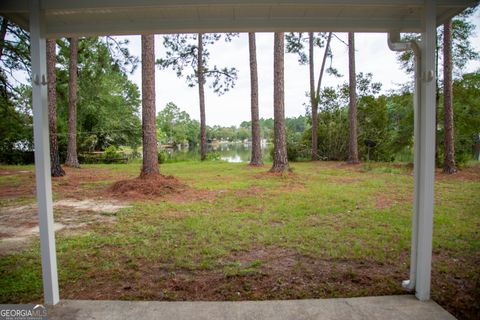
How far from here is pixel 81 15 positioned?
2.27 meters

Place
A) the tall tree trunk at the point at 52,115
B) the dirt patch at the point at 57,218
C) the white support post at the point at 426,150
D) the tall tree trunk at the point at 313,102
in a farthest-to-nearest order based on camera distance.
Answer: the tall tree trunk at the point at 313,102 < the tall tree trunk at the point at 52,115 < the dirt patch at the point at 57,218 < the white support post at the point at 426,150

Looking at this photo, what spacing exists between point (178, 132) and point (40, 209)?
41048mm

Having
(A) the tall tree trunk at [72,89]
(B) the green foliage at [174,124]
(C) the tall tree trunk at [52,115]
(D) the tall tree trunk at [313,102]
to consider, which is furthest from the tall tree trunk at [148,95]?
(B) the green foliage at [174,124]

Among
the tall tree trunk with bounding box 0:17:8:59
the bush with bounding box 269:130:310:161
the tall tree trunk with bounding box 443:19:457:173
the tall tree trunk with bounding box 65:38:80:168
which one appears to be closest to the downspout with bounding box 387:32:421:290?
the tall tree trunk with bounding box 443:19:457:173

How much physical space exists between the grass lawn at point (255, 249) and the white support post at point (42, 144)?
34cm

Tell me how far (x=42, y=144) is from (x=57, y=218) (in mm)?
3013

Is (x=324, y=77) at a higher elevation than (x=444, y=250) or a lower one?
higher

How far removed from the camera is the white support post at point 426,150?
2107 mm

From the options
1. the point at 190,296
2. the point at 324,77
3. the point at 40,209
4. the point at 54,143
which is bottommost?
the point at 190,296

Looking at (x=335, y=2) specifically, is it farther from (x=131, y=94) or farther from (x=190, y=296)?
(x=131, y=94)

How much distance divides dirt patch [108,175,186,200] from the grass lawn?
0.23 m

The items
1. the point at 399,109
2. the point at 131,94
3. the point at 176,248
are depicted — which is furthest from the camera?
the point at 131,94

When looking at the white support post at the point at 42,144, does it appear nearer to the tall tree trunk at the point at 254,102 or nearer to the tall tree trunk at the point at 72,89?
the tall tree trunk at the point at 254,102

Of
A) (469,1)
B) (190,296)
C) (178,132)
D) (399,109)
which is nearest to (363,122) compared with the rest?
(399,109)
